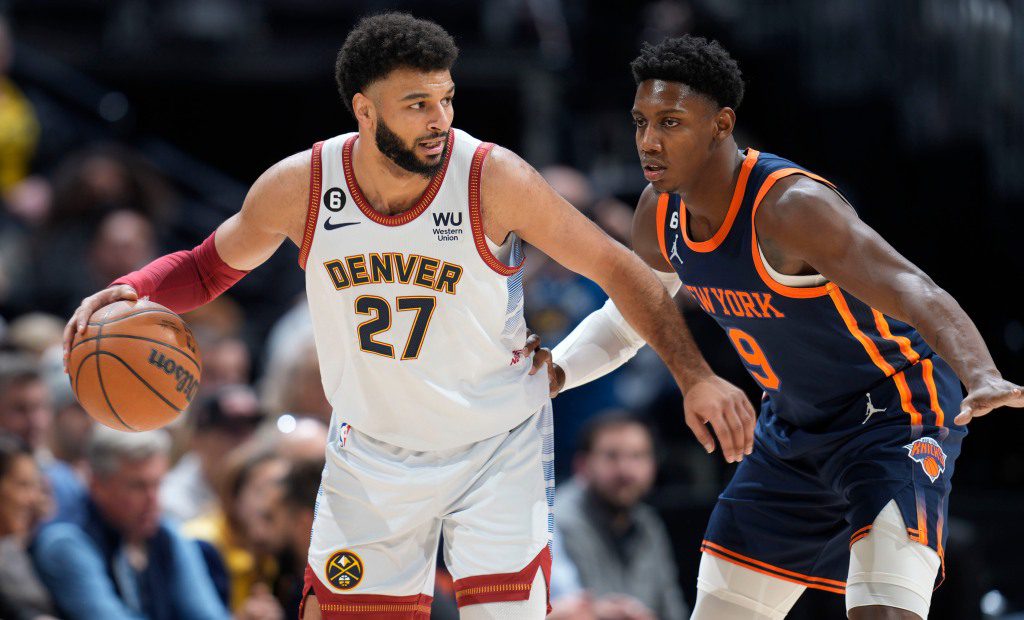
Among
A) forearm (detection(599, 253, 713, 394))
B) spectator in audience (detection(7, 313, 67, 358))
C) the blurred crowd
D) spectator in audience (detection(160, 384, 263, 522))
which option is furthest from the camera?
spectator in audience (detection(7, 313, 67, 358))

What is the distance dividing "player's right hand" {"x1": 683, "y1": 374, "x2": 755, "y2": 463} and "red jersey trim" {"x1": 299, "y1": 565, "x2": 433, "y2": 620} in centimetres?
97

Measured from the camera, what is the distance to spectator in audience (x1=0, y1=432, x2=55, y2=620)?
5441mm

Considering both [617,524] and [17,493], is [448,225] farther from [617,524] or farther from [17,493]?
[617,524]

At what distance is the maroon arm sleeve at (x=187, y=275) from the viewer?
13.8 ft

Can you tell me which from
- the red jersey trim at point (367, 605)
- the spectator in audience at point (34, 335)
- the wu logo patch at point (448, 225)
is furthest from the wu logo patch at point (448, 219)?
the spectator in audience at point (34, 335)

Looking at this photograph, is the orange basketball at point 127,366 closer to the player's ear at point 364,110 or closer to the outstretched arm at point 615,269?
the player's ear at point 364,110

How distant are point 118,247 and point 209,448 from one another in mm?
1711

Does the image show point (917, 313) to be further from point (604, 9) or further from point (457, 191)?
point (604, 9)

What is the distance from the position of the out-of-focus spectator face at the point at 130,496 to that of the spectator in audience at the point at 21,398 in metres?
0.99

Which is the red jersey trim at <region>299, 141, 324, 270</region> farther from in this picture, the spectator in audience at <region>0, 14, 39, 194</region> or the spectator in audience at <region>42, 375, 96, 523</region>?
the spectator in audience at <region>0, 14, 39, 194</region>

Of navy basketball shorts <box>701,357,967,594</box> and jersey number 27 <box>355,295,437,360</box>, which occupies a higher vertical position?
jersey number 27 <box>355,295,437,360</box>

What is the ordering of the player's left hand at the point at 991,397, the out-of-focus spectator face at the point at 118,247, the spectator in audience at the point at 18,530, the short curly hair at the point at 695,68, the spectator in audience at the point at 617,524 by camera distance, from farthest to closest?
1. the out-of-focus spectator face at the point at 118,247
2. the spectator in audience at the point at 617,524
3. the spectator in audience at the point at 18,530
4. the short curly hair at the point at 695,68
5. the player's left hand at the point at 991,397

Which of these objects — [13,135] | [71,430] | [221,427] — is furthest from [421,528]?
[13,135]

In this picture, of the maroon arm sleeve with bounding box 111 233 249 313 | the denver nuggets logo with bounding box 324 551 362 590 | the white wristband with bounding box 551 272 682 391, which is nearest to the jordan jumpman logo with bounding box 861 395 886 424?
the white wristband with bounding box 551 272 682 391
